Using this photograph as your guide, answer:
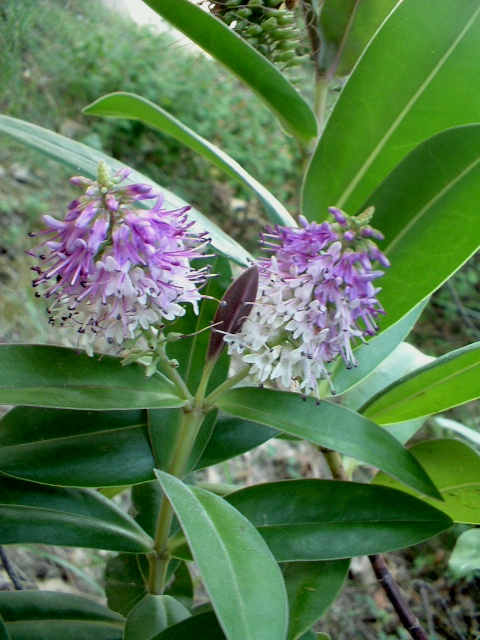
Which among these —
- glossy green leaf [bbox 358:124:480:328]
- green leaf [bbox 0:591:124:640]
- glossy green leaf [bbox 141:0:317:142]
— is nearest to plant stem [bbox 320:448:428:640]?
glossy green leaf [bbox 358:124:480:328]

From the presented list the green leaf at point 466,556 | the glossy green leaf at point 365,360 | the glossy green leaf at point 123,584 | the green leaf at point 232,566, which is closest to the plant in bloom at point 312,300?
the green leaf at point 232,566

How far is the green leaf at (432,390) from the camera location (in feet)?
2.46

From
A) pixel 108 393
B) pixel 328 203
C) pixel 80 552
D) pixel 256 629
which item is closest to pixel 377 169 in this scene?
pixel 328 203

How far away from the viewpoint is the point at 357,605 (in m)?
1.93

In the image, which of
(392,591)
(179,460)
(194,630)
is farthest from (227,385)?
(392,591)

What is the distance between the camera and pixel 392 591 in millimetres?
816

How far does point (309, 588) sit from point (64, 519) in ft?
0.92

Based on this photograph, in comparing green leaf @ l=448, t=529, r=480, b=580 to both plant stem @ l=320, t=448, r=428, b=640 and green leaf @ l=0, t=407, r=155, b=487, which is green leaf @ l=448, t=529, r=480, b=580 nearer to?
plant stem @ l=320, t=448, r=428, b=640

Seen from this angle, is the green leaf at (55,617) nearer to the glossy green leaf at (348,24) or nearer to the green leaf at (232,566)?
the green leaf at (232,566)

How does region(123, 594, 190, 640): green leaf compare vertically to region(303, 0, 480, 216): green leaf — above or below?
below

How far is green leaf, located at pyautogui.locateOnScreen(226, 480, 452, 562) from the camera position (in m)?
0.72

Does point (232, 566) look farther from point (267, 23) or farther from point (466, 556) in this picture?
point (267, 23)

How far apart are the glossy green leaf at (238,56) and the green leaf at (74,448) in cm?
43

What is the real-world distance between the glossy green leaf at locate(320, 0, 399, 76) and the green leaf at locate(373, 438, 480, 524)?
518 mm
